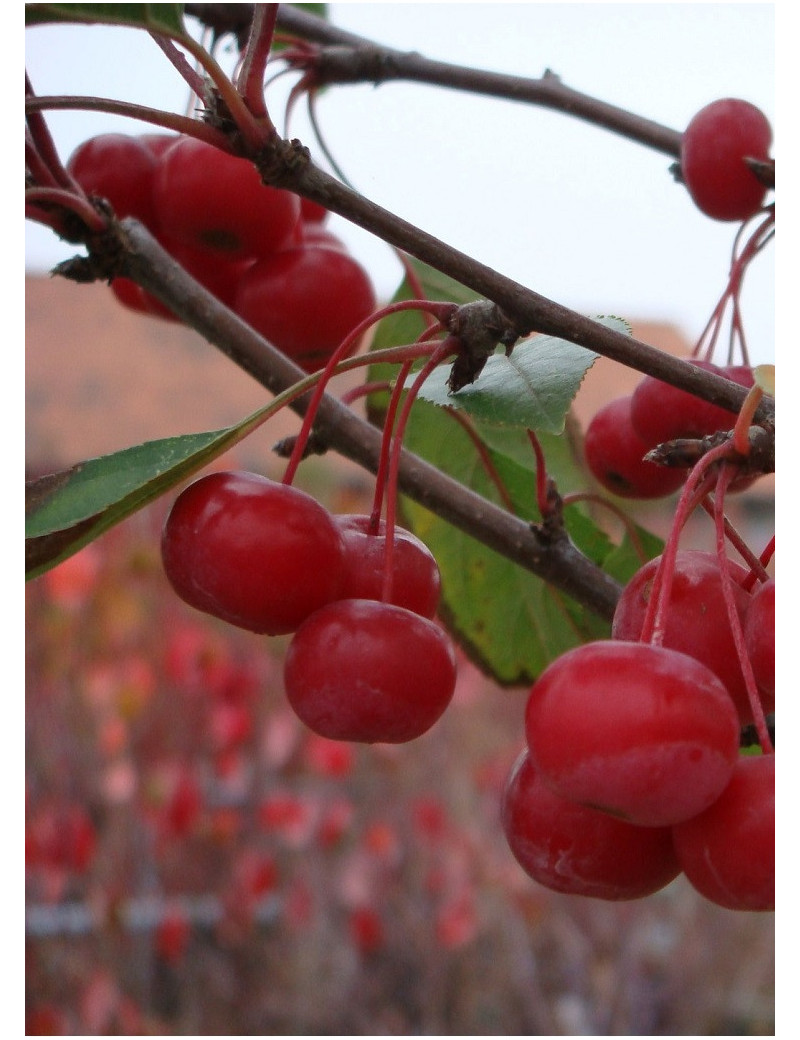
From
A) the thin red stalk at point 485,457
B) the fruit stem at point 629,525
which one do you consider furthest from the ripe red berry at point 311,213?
the fruit stem at point 629,525

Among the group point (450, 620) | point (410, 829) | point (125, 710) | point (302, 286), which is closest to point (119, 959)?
point (125, 710)

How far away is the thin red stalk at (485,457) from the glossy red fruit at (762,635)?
388 mm

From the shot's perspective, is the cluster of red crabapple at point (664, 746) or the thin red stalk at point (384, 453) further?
the thin red stalk at point (384, 453)

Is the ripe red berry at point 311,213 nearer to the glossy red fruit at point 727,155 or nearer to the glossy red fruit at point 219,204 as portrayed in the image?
the glossy red fruit at point 219,204

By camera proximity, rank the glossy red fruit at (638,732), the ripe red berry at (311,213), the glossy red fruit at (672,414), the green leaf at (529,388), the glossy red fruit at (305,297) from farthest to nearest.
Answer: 1. the ripe red berry at (311,213)
2. the glossy red fruit at (305,297)
3. the glossy red fruit at (672,414)
4. the green leaf at (529,388)
5. the glossy red fruit at (638,732)

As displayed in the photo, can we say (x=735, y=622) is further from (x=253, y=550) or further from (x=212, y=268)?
(x=212, y=268)

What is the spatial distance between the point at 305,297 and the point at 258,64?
244mm

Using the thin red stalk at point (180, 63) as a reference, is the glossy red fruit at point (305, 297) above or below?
below

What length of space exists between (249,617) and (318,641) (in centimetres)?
4

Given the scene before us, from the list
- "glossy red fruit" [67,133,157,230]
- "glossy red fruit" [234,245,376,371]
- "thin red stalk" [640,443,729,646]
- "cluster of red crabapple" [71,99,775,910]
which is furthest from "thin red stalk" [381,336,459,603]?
"glossy red fruit" [67,133,157,230]

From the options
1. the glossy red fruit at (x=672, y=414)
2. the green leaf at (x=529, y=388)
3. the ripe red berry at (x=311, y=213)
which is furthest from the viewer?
the ripe red berry at (x=311, y=213)

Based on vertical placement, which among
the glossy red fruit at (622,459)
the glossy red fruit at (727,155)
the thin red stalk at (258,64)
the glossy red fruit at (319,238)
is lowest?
the glossy red fruit at (622,459)

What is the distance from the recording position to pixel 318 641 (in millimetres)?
416

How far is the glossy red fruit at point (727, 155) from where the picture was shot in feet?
2.11
